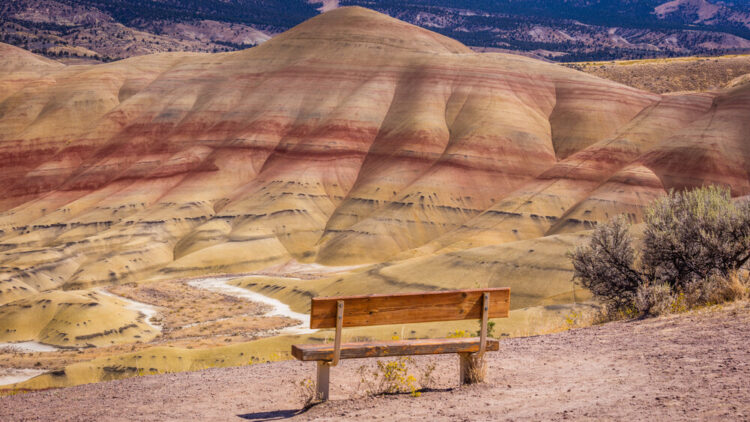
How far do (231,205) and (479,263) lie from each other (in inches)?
1640

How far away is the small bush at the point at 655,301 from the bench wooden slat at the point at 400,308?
5.58 metres

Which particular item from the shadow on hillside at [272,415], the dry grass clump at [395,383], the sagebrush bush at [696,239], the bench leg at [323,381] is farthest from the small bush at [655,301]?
the shadow on hillside at [272,415]

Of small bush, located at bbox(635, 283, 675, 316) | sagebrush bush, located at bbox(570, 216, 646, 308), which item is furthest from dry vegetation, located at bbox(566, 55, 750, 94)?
small bush, located at bbox(635, 283, 675, 316)

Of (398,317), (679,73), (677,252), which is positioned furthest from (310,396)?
(679,73)

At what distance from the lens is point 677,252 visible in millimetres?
18359

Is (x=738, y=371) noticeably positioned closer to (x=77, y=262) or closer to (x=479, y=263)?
(x=479, y=263)

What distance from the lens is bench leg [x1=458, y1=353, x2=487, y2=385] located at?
10.4m

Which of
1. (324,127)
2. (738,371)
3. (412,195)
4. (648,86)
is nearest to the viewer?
(738,371)

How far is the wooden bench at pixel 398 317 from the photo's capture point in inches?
376

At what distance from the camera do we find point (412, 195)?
76938 mm

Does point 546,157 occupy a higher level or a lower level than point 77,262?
higher

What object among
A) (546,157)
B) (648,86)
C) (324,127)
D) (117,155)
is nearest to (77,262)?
(117,155)

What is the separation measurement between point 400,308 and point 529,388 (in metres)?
1.96

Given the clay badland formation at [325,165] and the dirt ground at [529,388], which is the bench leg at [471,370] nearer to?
the dirt ground at [529,388]
